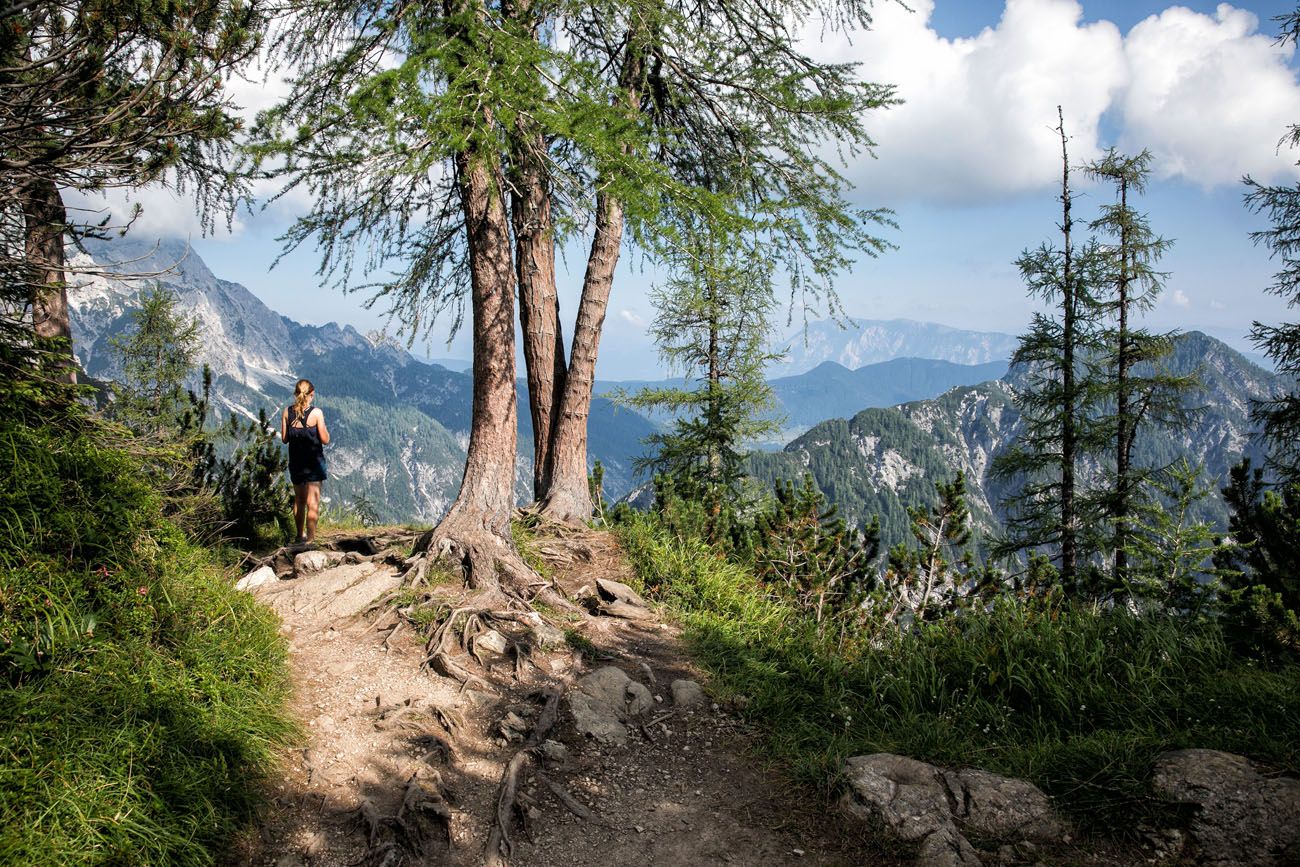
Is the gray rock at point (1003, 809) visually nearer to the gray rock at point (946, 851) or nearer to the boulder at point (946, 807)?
the boulder at point (946, 807)

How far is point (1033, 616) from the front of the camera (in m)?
5.96

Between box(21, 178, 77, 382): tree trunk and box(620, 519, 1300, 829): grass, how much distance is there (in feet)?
17.5

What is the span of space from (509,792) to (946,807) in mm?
2654

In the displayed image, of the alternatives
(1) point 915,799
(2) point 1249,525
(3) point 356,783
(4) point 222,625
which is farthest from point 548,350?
(2) point 1249,525

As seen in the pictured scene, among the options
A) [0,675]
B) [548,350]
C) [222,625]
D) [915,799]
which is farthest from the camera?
[548,350]

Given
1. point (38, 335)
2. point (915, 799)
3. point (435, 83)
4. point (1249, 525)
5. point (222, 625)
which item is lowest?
point (915, 799)

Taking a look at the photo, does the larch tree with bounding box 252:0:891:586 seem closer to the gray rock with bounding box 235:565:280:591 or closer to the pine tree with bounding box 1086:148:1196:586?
the gray rock with bounding box 235:565:280:591

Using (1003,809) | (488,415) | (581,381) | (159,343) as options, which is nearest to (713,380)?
(581,381)

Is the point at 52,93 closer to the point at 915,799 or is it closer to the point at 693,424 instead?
the point at 915,799

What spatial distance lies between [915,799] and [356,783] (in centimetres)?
342

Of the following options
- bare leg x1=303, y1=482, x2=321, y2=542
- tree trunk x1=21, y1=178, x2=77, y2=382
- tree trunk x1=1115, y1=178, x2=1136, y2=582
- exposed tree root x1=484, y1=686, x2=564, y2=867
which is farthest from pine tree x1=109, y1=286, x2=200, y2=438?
tree trunk x1=1115, y1=178, x2=1136, y2=582

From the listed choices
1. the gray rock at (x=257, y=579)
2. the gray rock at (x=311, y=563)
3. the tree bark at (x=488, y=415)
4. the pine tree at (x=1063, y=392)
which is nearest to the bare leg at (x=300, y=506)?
the gray rock at (x=311, y=563)

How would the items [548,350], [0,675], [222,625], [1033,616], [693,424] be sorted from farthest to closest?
[693,424]
[548,350]
[1033,616]
[222,625]
[0,675]

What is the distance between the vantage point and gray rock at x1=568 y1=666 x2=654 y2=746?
16.7 feet
